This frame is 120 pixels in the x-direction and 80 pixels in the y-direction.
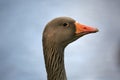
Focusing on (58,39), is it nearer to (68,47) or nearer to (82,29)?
(82,29)

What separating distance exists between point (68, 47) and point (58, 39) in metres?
0.72

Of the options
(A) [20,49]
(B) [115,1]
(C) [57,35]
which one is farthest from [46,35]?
(B) [115,1]

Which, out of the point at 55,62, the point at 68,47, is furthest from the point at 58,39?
the point at 68,47

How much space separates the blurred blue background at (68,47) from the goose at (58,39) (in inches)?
24.2

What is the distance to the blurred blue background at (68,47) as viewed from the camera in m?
2.13

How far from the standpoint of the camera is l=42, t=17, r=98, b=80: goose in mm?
1517

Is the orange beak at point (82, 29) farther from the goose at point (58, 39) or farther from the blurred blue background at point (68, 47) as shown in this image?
the blurred blue background at point (68, 47)

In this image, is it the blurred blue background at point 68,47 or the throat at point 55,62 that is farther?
the blurred blue background at point 68,47

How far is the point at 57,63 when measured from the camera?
155cm

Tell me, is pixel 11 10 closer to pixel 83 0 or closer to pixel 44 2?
pixel 44 2

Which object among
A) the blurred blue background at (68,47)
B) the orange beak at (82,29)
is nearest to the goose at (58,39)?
the orange beak at (82,29)

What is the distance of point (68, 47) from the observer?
7.37ft

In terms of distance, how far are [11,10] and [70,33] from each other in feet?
2.49

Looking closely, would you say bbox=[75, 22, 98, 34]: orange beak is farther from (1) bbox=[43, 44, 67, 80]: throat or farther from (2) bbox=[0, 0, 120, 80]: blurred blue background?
(2) bbox=[0, 0, 120, 80]: blurred blue background
